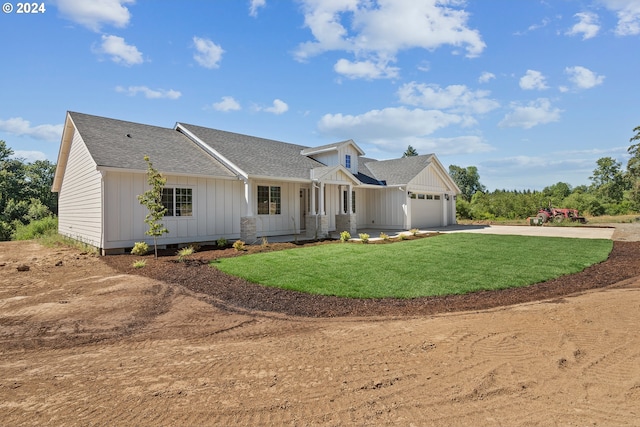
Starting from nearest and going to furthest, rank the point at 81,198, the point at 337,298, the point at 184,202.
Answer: the point at 337,298 < the point at 184,202 < the point at 81,198

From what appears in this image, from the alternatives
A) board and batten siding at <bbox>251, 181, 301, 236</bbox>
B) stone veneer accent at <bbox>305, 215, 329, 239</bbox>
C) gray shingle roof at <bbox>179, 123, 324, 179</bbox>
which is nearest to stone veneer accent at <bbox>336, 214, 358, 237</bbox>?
stone veneer accent at <bbox>305, 215, 329, 239</bbox>

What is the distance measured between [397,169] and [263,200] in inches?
434

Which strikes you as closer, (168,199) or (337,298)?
(337,298)

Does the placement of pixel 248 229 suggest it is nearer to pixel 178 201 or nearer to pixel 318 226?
pixel 178 201

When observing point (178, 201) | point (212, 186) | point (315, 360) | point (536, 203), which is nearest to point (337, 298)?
point (315, 360)

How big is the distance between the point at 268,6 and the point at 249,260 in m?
8.85

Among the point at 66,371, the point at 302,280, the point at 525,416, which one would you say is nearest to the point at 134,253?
the point at 302,280

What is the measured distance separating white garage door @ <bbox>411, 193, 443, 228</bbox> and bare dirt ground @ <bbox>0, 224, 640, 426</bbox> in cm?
1494

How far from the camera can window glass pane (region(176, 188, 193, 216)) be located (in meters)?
13.3

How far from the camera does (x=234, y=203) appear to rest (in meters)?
15.1

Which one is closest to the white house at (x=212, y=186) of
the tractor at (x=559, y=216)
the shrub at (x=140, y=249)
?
the shrub at (x=140, y=249)

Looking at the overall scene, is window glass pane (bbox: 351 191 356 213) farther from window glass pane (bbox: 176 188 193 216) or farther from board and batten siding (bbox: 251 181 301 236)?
window glass pane (bbox: 176 188 193 216)

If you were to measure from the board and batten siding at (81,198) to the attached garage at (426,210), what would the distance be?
54.3 feet

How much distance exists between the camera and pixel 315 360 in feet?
12.5
